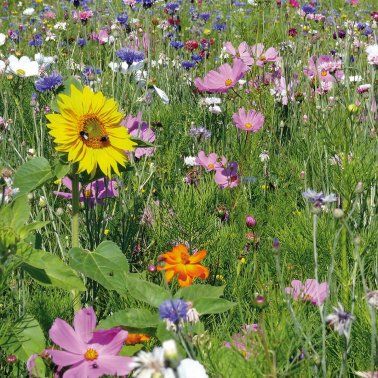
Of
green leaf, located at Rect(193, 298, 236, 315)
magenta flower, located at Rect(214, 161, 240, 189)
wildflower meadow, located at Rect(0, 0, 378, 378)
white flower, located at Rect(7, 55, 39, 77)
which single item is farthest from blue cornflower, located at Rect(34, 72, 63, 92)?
green leaf, located at Rect(193, 298, 236, 315)

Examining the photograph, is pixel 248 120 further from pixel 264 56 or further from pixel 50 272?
pixel 50 272

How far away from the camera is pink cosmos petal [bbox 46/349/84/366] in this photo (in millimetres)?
999

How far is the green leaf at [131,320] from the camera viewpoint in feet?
3.49

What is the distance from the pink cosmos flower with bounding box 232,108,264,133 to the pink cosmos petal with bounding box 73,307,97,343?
100 centimetres

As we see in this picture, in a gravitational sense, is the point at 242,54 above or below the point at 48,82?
below

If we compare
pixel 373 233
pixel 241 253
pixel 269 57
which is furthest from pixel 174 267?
pixel 269 57

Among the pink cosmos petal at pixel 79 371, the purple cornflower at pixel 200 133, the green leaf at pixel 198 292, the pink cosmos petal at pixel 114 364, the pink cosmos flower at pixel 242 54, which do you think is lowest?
the purple cornflower at pixel 200 133

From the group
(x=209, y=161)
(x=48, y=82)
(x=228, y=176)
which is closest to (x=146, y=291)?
(x=48, y=82)

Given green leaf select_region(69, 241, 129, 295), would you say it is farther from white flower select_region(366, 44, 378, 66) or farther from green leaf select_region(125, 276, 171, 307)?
white flower select_region(366, 44, 378, 66)

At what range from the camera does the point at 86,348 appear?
1.06m

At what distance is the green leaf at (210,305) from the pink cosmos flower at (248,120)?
0.95m

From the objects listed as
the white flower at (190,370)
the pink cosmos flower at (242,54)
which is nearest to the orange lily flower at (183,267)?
the white flower at (190,370)

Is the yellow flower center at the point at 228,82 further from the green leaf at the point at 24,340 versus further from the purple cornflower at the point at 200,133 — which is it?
the green leaf at the point at 24,340

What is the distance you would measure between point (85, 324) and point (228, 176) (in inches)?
33.1
